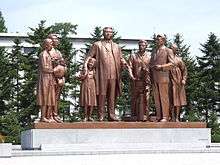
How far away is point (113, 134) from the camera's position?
44.9ft

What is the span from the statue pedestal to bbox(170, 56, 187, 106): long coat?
697mm

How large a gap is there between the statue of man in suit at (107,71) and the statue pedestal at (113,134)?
28.4 inches

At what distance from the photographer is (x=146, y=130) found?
1391 cm

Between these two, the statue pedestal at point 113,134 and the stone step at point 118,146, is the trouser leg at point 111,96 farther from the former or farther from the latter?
the stone step at point 118,146

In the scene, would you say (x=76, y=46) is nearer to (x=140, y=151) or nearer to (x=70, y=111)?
(x=70, y=111)

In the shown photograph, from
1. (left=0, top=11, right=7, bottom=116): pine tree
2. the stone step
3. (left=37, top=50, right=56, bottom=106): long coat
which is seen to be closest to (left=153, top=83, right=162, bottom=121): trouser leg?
the stone step

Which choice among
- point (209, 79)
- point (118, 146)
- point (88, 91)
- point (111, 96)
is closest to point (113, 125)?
point (118, 146)

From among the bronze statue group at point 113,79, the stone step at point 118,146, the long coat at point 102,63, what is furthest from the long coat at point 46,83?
the stone step at point 118,146

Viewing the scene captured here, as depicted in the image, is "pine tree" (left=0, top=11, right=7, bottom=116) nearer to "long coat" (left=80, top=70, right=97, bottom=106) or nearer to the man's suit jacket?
"long coat" (left=80, top=70, right=97, bottom=106)

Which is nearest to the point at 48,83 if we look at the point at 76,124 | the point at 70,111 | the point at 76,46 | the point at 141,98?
the point at 76,124

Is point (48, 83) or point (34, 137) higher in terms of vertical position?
point (48, 83)

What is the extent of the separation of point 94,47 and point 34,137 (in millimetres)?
2832

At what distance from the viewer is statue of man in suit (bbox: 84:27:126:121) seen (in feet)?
47.1

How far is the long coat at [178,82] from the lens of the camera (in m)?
14.7
